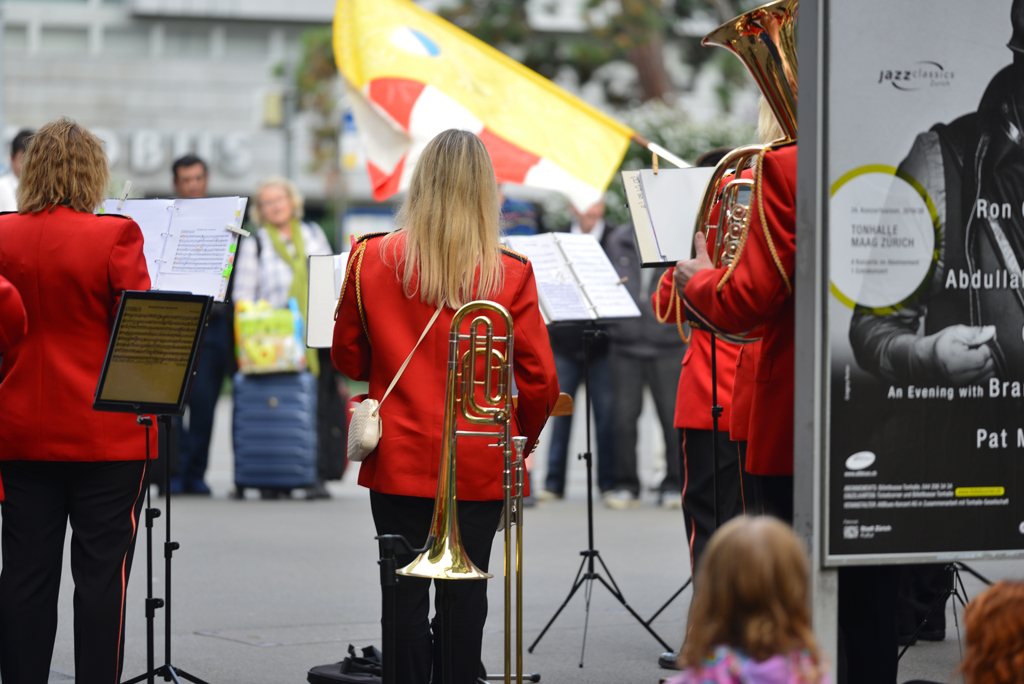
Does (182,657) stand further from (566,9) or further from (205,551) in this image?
(566,9)

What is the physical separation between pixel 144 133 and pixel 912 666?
108 feet

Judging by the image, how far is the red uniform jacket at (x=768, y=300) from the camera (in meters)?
3.31

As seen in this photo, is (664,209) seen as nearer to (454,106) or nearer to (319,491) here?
(454,106)

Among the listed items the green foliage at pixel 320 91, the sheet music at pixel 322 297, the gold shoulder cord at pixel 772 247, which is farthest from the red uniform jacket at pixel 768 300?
the green foliage at pixel 320 91

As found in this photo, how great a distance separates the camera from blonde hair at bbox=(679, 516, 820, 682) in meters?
2.37

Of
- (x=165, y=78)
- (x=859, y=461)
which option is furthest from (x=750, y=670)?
(x=165, y=78)

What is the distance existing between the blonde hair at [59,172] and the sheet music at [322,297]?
0.91 metres

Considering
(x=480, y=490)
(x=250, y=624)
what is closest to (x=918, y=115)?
(x=480, y=490)

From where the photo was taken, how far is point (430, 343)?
3.91 metres

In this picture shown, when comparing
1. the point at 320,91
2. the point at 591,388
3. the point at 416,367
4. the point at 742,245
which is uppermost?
the point at 320,91

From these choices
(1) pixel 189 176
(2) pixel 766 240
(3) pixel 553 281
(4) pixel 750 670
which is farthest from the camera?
(1) pixel 189 176

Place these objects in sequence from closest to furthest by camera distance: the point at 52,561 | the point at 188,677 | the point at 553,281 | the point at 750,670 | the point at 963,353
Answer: the point at 750,670 → the point at 963,353 → the point at 52,561 → the point at 188,677 → the point at 553,281

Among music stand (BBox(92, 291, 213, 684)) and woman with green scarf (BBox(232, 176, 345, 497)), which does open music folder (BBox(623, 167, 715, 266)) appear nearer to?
music stand (BBox(92, 291, 213, 684))

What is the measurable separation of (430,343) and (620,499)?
599cm
